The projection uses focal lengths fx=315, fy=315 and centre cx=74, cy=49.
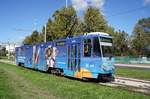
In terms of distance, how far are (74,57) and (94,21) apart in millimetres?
28348

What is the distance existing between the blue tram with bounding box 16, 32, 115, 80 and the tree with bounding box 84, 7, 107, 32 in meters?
20.9

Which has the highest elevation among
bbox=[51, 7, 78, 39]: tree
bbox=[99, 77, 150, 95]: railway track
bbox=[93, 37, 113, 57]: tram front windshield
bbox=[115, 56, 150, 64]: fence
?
bbox=[51, 7, 78, 39]: tree

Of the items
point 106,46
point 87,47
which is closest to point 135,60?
point 106,46

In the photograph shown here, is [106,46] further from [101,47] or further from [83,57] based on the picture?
[83,57]

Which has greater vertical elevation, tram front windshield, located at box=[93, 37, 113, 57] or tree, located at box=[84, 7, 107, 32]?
tree, located at box=[84, 7, 107, 32]

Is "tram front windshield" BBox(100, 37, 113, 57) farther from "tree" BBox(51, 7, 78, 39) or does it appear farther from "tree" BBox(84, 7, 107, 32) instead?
"tree" BBox(51, 7, 78, 39)

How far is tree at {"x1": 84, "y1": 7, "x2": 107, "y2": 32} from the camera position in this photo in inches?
1948

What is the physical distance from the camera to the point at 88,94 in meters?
15.0

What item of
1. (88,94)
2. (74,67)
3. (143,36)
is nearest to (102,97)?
(88,94)

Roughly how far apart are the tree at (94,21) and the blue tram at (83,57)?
20.9m

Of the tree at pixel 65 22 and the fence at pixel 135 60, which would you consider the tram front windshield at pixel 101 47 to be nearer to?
the tree at pixel 65 22

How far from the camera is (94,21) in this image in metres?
50.8

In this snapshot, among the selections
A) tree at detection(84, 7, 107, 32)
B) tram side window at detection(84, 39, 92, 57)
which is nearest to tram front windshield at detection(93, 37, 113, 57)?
tram side window at detection(84, 39, 92, 57)

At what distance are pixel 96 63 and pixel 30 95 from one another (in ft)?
23.5
